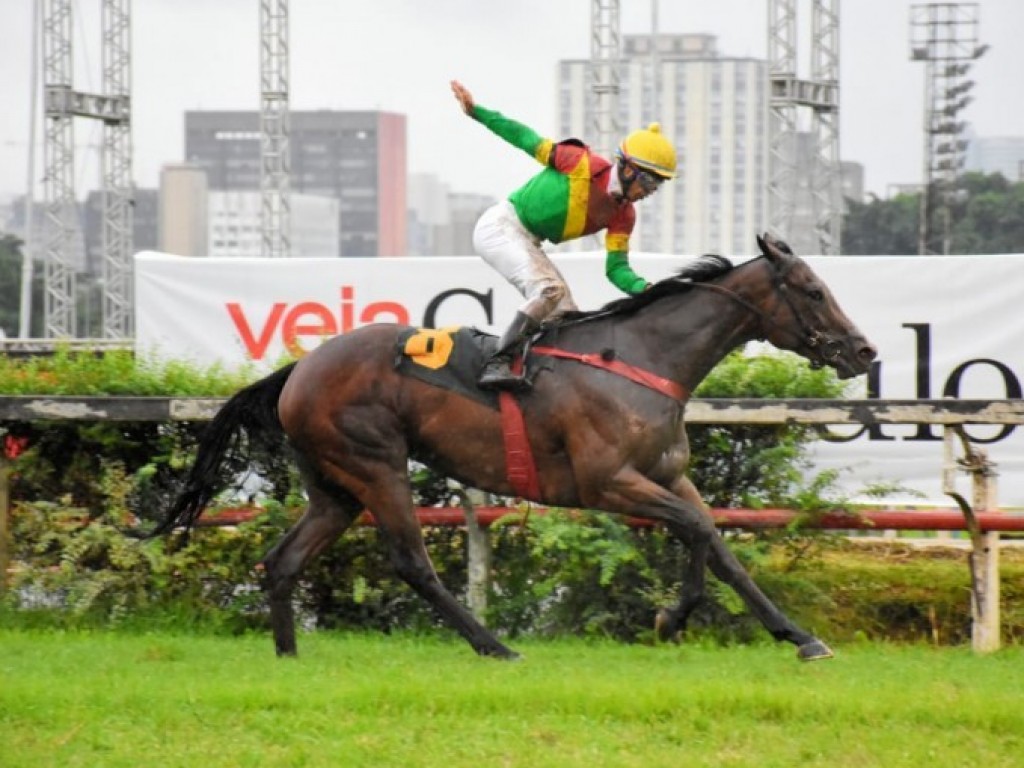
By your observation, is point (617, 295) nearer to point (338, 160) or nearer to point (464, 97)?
point (464, 97)

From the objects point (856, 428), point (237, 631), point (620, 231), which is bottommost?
point (237, 631)

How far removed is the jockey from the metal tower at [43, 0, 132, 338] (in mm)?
19946

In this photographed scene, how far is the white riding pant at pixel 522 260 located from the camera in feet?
25.3

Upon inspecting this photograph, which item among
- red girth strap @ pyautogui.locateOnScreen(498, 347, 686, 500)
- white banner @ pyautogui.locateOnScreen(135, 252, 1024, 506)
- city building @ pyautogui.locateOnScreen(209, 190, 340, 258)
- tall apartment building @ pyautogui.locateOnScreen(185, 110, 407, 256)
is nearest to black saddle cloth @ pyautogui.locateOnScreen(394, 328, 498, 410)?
red girth strap @ pyautogui.locateOnScreen(498, 347, 686, 500)

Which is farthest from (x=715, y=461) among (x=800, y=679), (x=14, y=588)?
(x=14, y=588)

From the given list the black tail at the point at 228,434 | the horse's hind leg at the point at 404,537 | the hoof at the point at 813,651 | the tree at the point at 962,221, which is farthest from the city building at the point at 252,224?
the hoof at the point at 813,651

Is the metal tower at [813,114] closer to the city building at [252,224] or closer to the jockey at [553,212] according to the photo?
the jockey at [553,212]

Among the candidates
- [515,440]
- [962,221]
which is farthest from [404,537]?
[962,221]

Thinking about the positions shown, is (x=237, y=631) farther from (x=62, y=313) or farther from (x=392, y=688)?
(x=62, y=313)

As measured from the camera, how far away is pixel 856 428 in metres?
11.5

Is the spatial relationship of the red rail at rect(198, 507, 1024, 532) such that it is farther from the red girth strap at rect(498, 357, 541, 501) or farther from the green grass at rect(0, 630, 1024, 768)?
the green grass at rect(0, 630, 1024, 768)

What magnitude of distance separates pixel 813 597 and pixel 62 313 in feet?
70.2

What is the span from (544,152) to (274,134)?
19.1 m

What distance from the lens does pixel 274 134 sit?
26.1 m
